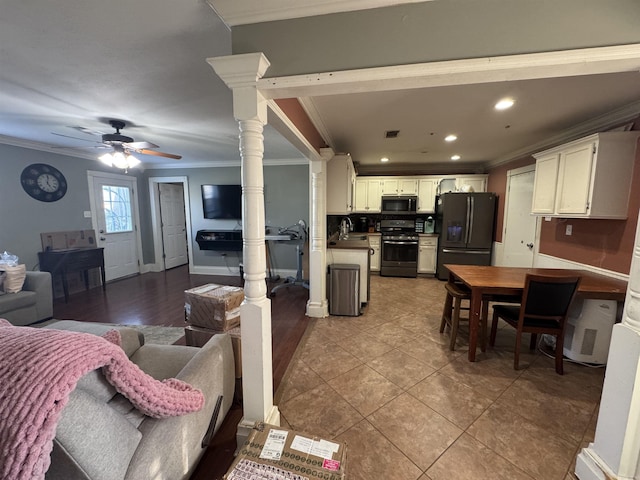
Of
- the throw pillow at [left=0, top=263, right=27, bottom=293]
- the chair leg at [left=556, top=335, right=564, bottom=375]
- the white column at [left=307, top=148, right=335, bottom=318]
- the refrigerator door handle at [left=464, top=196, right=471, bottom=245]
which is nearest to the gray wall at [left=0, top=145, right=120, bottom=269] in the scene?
the throw pillow at [left=0, top=263, right=27, bottom=293]

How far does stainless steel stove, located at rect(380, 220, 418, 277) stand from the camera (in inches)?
201

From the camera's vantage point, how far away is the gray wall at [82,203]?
364 centimetres

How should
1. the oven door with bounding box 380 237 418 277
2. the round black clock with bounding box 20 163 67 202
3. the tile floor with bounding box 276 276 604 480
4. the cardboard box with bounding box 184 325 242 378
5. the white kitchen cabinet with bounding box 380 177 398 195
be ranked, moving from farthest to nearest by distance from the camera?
the white kitchen cabinet with bounding box 380 177 398 195 → the oven door with bounding box 380 237 418 277 → the round black clock with bounding box 20 163 67 202 → the cardboard box with bounding box 184 325 242 378 → the tile floor with bounding box 276 276 604 480

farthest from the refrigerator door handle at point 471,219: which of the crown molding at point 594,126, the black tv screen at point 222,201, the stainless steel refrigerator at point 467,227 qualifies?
the black tv screen at point 222,201

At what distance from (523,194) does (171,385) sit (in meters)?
4.91

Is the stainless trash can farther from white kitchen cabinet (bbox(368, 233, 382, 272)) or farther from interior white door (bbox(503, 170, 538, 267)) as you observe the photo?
interior white door (bbox(503, 170, 538, 267))

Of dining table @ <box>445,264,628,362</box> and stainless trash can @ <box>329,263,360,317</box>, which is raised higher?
dining table @ <box>445,264,628,362</box>

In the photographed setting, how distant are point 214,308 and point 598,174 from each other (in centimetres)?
350

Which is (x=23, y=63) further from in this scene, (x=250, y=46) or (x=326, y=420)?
(x=326, y=420)

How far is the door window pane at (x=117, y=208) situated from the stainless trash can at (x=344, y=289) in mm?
4489

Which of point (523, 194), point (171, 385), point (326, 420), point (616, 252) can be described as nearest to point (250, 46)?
point (171, 385)

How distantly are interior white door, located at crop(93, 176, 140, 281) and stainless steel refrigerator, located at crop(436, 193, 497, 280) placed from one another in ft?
20.3

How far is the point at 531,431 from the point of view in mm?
1655

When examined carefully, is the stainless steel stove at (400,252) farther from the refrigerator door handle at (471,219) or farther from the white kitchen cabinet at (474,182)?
the white kitchen cabinet at (474,182)
